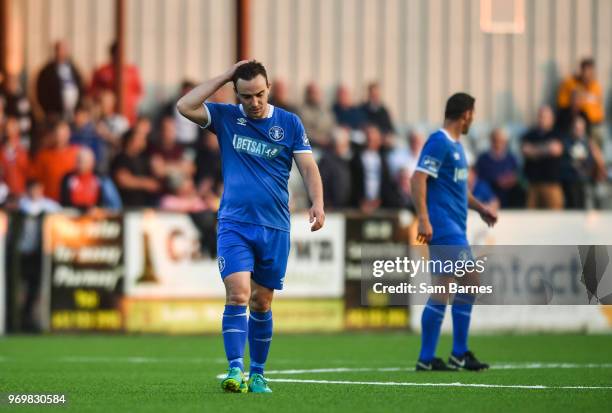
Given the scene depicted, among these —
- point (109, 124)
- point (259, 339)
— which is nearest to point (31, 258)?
point (109, 124)

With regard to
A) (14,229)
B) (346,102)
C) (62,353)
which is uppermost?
(346,102)

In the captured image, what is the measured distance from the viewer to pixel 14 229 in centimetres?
1794

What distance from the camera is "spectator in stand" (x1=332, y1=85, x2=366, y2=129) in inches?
870

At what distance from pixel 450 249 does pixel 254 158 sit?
2.97 m

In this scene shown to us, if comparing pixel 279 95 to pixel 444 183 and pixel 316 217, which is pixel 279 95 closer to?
pixel 444 183

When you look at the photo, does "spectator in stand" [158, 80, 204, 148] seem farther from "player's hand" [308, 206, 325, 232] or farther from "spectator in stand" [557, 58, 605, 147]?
"player's hand" [308, 206, 325, 232]

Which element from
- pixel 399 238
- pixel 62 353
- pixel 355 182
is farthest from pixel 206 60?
Answer: pixel 62 353

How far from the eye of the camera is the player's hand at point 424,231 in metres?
11.8

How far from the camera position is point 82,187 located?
18703 millimetres

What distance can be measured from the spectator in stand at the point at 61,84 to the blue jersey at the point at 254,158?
11.9 meters

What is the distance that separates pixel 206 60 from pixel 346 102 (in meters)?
3.18

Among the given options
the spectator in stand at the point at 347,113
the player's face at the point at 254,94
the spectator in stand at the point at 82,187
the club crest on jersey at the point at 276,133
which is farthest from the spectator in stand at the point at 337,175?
the player's face at the point at 254,94

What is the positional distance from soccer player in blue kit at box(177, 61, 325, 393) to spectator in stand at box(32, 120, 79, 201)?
10097 mm

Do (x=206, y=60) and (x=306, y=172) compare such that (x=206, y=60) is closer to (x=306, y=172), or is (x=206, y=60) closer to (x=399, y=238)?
(x=399, y=238)
